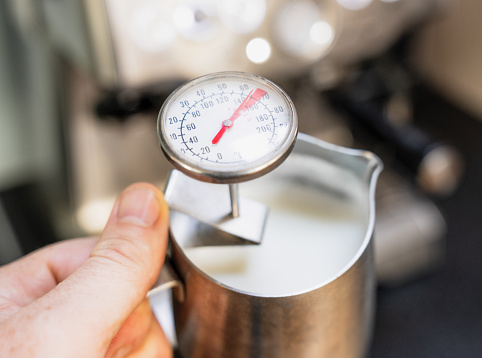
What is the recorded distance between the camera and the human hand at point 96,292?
0.25 m

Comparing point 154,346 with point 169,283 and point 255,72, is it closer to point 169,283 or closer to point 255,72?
point 169,283

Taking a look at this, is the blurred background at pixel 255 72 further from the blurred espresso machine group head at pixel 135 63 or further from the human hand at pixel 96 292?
the human hand at pixel 96 292

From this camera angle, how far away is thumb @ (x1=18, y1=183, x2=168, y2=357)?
0.26m

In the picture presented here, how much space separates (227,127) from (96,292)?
0.11 meters

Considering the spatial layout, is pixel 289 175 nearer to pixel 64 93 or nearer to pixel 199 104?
pixel 199 104

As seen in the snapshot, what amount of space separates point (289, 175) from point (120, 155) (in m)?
0.32

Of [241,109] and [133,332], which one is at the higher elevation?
[241,109]

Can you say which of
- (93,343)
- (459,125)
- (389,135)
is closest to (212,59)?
(389,135)

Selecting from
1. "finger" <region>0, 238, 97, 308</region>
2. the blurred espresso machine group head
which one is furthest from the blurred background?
"finger" <region>0, 238, 97, 308</region>

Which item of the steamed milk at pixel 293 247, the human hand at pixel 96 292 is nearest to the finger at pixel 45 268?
the human hand at pixel 96 292

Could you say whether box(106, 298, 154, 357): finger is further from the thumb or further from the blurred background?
the blurred background

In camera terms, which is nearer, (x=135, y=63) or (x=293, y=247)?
(x=293, y=247)

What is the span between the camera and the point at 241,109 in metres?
0.27

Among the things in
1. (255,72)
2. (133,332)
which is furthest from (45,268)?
(255,72)
